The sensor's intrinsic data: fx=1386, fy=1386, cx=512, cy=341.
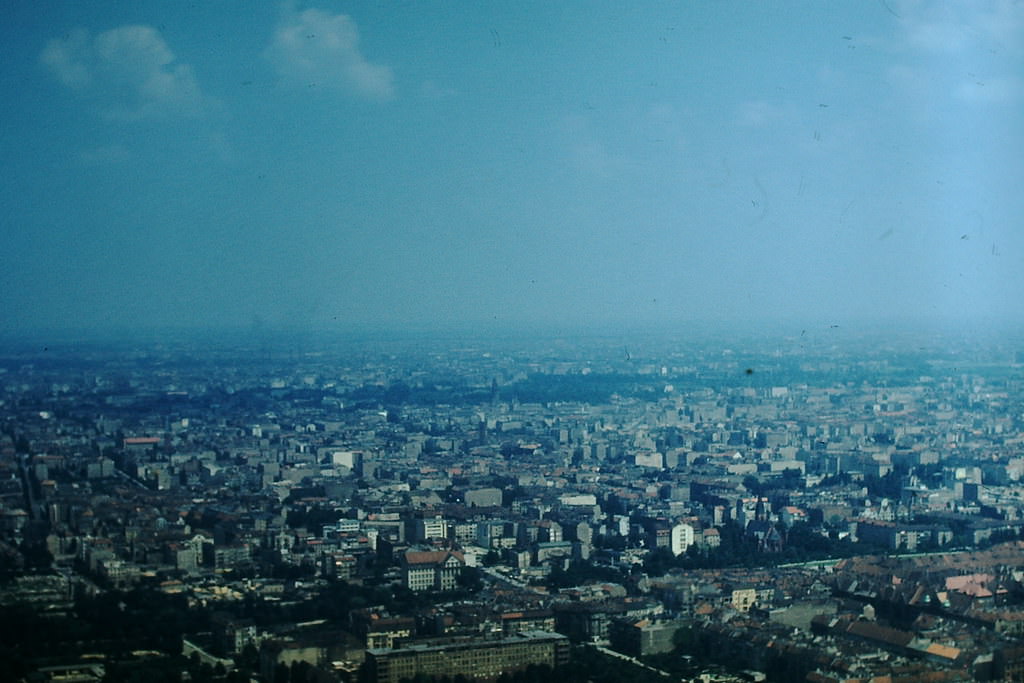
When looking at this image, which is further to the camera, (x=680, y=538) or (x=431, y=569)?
(x=680, y=538)

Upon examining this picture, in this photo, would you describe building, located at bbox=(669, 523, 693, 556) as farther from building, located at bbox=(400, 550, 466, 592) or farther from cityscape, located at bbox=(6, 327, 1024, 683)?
building, located at bbox=(400, 550, 466, 592)

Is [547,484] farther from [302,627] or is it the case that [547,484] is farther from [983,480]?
[302,627]

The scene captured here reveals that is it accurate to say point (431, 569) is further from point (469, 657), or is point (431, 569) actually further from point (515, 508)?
point (515, 508)

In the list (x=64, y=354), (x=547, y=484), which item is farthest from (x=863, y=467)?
(x=64, y=354)

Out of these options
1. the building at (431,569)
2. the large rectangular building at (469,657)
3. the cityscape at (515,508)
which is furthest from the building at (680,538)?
the large rectangular building at (469,657)

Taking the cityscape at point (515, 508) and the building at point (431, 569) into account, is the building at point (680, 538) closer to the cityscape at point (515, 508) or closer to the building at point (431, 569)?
the cityscape at point (515, 508)

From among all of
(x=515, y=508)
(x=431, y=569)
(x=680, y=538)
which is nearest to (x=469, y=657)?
(x=431, y=569)

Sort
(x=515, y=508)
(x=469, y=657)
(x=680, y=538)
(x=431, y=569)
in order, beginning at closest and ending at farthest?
(x=469, y=657), (x=431, y=569), (x=680, y=538), (x=515, y=508)

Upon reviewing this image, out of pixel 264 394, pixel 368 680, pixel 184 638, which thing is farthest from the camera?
pixel 264 394
